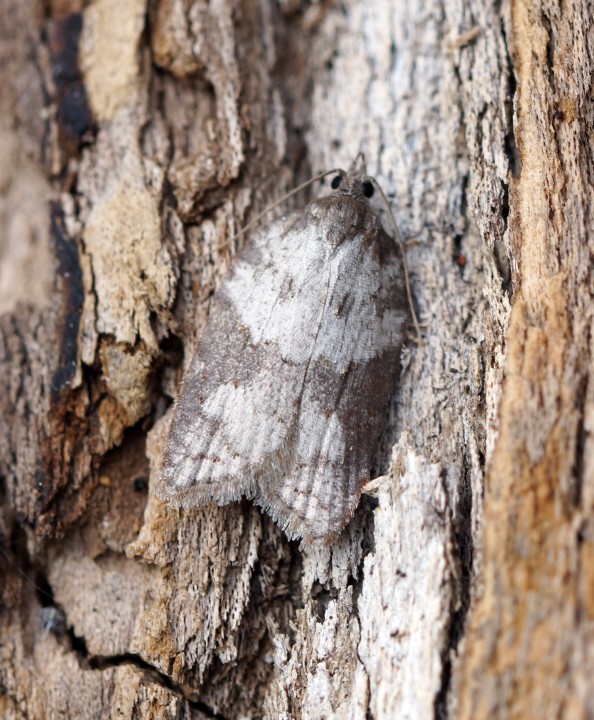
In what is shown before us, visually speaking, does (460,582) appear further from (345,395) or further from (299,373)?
(299,373)

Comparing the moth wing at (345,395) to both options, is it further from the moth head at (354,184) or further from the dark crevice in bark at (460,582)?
the dark crevice in bark at (460,582)

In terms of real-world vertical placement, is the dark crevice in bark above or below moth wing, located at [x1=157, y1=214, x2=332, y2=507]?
below

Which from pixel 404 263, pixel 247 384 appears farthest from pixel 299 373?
pixel 404 263

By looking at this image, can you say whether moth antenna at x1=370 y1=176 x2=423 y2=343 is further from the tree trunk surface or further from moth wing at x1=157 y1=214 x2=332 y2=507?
moth wing at x1=157 y1=214 x2=332 y2=507

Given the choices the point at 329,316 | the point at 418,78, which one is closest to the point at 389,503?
the point at 329,316

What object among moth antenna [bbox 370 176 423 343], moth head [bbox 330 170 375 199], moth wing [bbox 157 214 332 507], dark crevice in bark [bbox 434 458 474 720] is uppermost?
moth head [bbox 330 170 375 199]

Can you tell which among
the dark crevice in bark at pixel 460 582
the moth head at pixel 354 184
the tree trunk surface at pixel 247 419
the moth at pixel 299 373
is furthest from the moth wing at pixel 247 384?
the dark crevice in bark at pixel 460 582

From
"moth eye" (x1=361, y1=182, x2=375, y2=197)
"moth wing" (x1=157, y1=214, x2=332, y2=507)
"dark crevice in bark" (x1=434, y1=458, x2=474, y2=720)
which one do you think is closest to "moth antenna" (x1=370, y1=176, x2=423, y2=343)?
"moth eye" (x1=361, y1=182, x2=375, y2=197)
